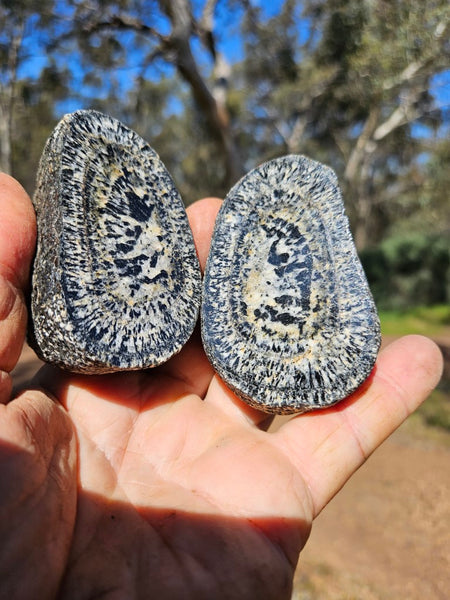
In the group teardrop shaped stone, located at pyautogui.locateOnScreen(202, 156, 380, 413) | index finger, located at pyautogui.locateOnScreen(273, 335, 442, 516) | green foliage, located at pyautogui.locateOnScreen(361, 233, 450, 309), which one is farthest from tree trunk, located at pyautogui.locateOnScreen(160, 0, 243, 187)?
green foliage, located at pyautogui.locateOnScreen(361, 233, 450, 309)

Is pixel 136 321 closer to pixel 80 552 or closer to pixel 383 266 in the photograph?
pixel 80 552

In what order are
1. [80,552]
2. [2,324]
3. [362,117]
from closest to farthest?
1. [80,552]
2. [2,324]
3. [362,117]

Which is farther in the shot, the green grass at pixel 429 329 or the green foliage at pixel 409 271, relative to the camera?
the green foliage at pixel 409 271

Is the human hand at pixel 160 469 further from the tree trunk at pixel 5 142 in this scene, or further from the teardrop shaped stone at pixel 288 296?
the tree trunk at pixel 5 142

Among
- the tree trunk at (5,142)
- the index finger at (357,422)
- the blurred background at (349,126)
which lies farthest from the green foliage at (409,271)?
A: the index finger at (357,422)

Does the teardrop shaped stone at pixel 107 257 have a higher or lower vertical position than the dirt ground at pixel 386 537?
higher

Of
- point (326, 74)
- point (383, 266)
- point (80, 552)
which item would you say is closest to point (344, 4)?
point (326, 74)

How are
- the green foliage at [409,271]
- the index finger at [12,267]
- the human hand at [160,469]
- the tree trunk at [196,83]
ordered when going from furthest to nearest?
1. the green foliage at [409,271]
2. the tree trunk at [196,83]
3. the index finger at [12,267]
4. the human hand at [160,469]
